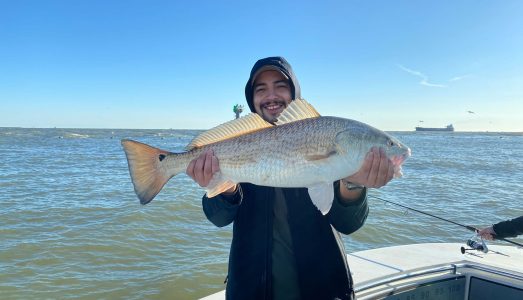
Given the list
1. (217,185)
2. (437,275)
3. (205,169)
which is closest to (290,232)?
(217,185)

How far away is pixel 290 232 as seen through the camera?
2.87m

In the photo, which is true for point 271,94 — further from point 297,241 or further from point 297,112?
point 297,241

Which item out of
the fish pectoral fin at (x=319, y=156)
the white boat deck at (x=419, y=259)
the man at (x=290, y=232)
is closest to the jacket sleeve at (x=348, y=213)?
the man at (x=290, y=232)

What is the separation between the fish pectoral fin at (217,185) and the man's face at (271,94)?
31.1 inches

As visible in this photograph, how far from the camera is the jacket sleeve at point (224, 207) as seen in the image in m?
2.98

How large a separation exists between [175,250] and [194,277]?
4.96 feet

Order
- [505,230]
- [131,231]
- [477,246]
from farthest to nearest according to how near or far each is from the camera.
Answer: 1. [131,231]
2. [505,230]
3. [477,246]

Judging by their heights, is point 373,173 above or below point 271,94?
below

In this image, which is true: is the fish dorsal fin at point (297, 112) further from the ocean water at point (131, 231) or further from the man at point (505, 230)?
the ocean water at point (131, 231)

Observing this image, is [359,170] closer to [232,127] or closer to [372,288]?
[232,127]

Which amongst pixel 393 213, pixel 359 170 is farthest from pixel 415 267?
pixel 393 213

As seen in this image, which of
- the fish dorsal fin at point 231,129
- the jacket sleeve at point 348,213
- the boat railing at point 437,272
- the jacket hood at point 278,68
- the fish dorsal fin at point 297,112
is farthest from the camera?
the boat railing at point 437,272

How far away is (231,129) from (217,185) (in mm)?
506

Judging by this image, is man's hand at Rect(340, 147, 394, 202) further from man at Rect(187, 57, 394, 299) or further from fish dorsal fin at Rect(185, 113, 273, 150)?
fish dorsal fin at Rect(185, 113, 273, 150)
